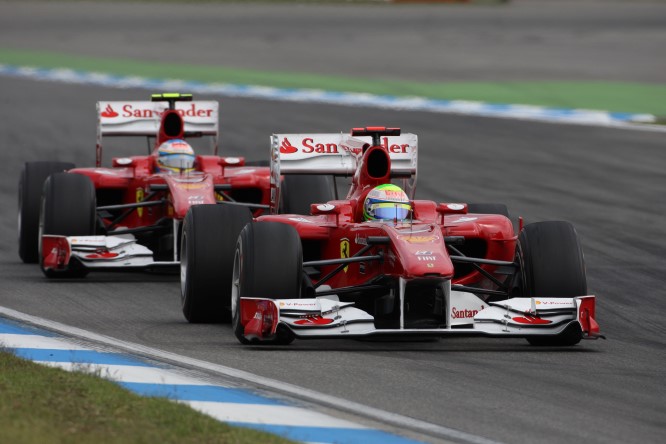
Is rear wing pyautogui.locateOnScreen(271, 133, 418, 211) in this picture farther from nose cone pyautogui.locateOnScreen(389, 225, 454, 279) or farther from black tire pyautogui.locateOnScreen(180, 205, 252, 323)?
nose cone pyautogui.locateOnScreen(389, 225, 454, 279)

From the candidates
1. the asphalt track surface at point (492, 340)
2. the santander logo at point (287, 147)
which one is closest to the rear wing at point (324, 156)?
the santander logo at point (287, 147)

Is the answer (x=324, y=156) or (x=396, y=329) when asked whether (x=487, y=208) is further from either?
(x=396, y=329)

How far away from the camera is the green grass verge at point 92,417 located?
779 centimetres

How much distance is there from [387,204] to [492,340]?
51.0 inches

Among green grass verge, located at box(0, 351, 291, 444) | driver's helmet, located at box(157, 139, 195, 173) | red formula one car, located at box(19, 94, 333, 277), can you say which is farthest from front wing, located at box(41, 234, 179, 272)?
green grass verge, located at box(0, 351, 291, 444)

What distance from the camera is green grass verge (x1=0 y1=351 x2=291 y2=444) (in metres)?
7.79

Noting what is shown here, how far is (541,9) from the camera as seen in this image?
66875mm

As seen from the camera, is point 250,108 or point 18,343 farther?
point 250,108

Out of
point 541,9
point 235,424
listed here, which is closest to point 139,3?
point 541,9

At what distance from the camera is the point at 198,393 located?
9312 mm

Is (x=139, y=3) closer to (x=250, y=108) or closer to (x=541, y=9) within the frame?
(x=541, y=9)

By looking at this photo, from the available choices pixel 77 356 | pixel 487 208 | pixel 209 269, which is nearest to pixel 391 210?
Answer: pixel 209 269

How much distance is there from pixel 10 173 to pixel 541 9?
4641 cm

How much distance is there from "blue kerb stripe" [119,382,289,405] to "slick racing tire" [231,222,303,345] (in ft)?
5.35
